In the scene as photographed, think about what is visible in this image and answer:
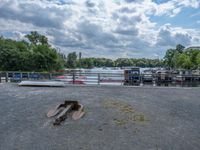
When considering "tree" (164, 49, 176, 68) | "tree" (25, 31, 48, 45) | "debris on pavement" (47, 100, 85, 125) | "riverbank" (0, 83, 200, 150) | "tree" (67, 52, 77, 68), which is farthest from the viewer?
"tree" (67, 52, 77, 68)

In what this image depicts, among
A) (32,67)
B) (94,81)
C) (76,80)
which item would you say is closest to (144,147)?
(94,81)

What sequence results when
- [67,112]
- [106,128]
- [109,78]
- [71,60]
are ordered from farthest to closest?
1. [71,60]
2. [109,78]
3. [67,112]
4. [106,128]

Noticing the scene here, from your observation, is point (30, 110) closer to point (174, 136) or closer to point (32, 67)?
point (174, 136)

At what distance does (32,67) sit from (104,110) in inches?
1217

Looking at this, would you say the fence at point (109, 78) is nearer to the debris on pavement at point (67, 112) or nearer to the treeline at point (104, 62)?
the debris on pavement at point (67, 112)

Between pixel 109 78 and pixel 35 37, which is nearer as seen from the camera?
pixel 109 78

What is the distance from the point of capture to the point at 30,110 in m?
6.52

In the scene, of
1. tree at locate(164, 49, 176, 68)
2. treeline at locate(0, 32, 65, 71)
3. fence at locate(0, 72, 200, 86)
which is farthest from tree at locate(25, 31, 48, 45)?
tree at locate(164, 49, 176, 68)

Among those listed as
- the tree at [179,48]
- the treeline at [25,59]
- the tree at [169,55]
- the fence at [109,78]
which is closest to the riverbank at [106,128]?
the fence at [109,78]

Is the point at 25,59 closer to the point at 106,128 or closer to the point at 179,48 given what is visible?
the point at 106,128

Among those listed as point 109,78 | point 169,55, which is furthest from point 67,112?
point 169,55

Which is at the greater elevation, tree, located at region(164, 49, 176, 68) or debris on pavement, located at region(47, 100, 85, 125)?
tree, located at region(164, 49, 176, 68)

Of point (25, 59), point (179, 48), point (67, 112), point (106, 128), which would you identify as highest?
point (179, 48)

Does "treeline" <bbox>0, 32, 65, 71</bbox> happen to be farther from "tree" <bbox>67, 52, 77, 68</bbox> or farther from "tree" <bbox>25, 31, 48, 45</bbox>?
"tree" <bbox>67, 52, 77, 68</bbox>
